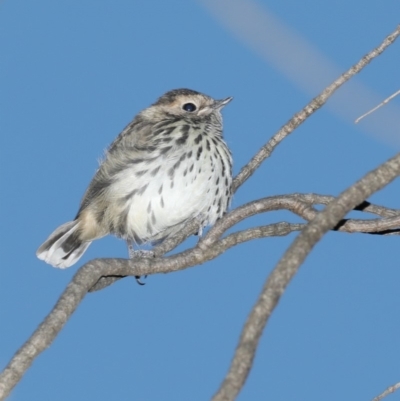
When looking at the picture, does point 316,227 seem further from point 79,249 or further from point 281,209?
point 79,249

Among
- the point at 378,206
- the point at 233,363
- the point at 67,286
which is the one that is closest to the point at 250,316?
the point at 233,363

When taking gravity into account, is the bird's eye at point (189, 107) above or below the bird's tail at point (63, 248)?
above

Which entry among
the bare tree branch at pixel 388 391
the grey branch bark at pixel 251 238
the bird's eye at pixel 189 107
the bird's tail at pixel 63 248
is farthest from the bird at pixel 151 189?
the bare tree branch at pixel 388 391

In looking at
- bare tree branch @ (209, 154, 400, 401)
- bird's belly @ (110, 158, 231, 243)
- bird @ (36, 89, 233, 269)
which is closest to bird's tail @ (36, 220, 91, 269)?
bird @ (36, 89, 233, 269)

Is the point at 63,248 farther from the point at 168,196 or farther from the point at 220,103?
the point at 220,103

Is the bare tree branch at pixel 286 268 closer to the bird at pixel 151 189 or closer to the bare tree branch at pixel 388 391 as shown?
the bare tree branch at pixel 388 391

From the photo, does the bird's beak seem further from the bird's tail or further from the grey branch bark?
the grey branch bark
